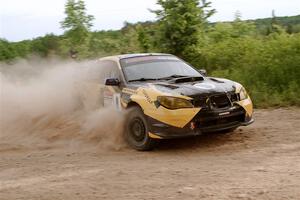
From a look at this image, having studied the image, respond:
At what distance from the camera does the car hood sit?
8.15 m

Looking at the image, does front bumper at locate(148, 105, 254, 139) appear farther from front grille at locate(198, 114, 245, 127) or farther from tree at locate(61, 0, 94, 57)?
tree at locate(61, 0, 94, 57)

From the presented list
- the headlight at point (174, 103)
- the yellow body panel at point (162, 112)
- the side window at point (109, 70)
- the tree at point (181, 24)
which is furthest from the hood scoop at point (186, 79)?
the tree at point (181, 24)

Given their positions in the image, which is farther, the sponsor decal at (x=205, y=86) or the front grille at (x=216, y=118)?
the sponsor decal at (x=205, y=86)

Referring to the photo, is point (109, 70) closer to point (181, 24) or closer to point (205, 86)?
point (205, 86)

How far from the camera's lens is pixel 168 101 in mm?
8047

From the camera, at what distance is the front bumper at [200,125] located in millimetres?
8016

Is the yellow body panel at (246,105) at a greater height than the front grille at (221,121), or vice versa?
the yellow body panel at (246,105)

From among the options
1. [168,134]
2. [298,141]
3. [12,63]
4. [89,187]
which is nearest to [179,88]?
[168,134]

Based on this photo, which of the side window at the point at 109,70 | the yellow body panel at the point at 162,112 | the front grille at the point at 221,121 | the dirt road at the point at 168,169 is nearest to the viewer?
the dirt road at the point at 168,169

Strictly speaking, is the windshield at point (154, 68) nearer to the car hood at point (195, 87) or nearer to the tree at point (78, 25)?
the car hood at point (195, 87)

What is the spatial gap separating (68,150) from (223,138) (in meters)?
2.86

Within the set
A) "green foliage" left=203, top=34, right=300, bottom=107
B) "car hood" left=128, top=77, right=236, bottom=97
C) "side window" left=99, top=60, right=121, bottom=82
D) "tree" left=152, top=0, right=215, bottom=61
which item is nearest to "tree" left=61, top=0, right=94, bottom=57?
"tree" left=152, top=0, right=215, bottom=61

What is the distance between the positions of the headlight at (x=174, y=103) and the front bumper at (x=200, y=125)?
0.84 feet

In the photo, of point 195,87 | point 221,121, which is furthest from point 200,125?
point 195,87
